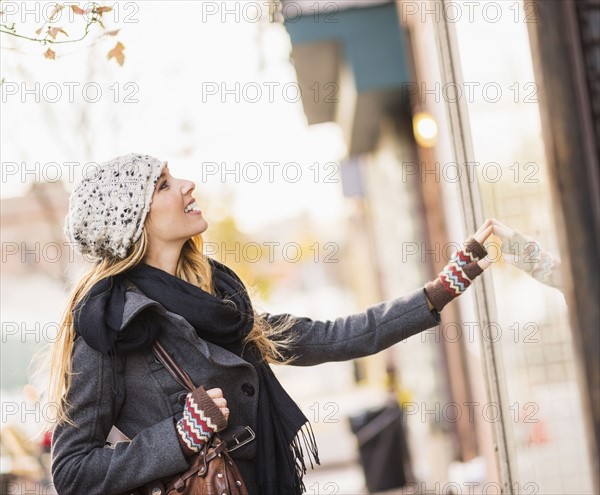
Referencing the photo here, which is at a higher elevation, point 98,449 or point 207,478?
point 98,449

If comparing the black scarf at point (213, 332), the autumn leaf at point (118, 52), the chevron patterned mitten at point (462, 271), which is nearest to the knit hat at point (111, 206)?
the black scarf at point (213, 332)

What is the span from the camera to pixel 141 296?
2729 mm

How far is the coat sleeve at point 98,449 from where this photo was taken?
2.56 metres

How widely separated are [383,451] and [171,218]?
5777 millimetres

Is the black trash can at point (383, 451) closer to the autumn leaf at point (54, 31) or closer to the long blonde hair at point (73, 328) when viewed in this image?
the long blonde hair at point (73, 328)

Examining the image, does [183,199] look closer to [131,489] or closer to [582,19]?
[131,489]

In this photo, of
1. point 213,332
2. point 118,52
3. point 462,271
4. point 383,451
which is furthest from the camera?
point 383,451

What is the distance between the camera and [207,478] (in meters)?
2.53

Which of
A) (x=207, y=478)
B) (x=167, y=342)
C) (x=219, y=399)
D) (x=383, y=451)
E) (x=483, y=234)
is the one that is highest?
(x=483, y=234)

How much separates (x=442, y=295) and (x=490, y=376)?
49 centimetres

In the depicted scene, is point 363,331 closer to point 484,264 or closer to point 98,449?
point 484,264

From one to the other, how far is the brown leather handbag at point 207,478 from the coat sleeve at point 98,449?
31mm

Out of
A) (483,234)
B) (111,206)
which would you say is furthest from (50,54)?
(483,234)

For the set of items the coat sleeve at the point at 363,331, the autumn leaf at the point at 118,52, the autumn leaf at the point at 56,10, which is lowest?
the coat sleeve at the point at 363,331
